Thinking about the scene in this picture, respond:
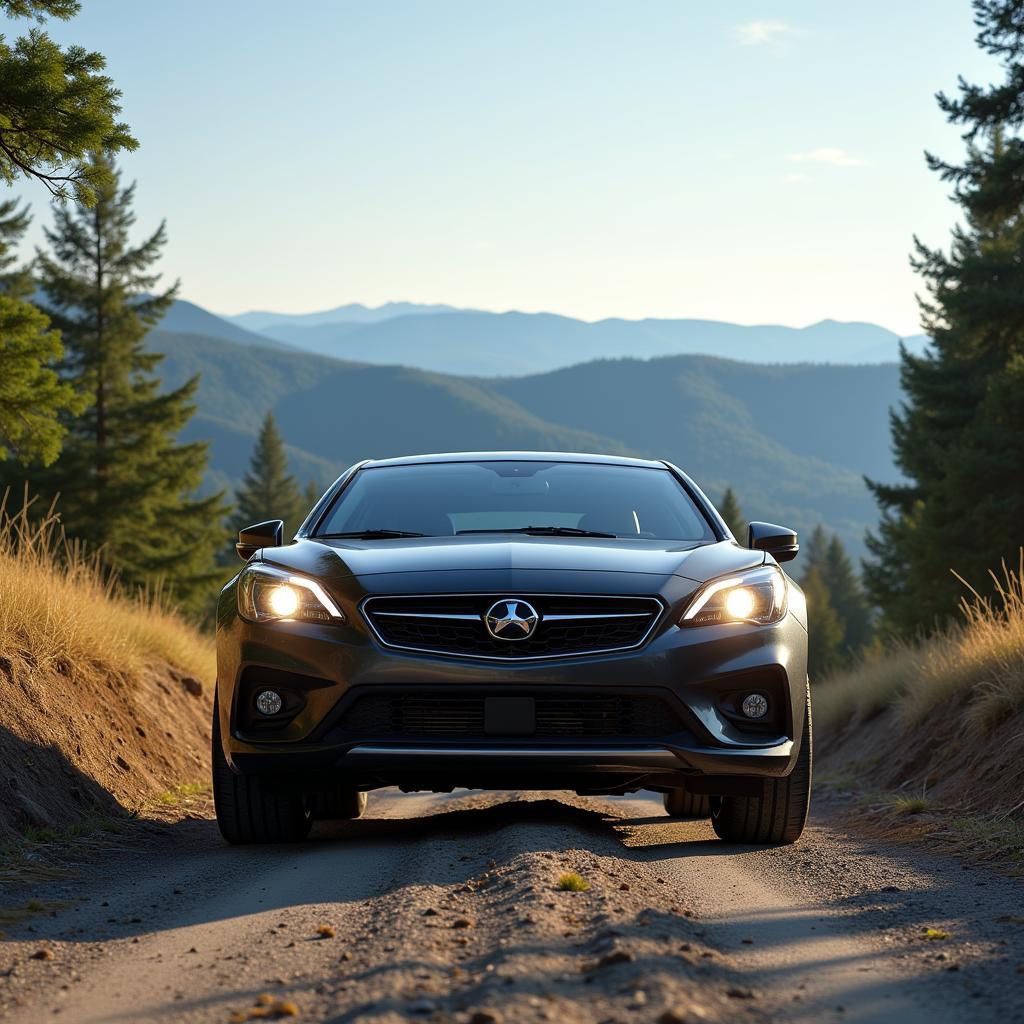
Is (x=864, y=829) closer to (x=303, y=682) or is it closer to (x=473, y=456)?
(x=473, y=456)

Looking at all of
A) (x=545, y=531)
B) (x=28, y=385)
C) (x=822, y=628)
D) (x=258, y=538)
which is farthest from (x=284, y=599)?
(x=822, y=628)

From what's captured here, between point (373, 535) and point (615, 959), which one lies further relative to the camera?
point (373, 535)

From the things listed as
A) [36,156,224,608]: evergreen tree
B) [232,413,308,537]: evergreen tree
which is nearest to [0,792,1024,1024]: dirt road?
[36,156,224,608]: evergreen tree

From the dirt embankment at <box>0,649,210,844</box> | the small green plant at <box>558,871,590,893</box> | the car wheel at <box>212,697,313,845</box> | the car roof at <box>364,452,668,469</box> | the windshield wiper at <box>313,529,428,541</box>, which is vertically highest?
the car roof at <box>364,452,668,469</box>

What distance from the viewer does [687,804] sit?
772 centimetres

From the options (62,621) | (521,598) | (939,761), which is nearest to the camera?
(521,598)

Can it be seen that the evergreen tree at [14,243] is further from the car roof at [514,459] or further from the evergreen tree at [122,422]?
the car roof at [514,459]

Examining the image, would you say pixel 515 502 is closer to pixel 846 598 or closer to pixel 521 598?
pixel 521 598

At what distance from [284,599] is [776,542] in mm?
2272

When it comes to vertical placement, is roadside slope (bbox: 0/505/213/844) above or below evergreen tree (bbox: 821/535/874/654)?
above

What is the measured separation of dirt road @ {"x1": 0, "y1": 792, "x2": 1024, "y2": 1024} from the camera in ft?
10.7

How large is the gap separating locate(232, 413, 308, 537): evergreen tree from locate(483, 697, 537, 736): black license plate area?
7557cm

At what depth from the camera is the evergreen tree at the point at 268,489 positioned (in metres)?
81.8

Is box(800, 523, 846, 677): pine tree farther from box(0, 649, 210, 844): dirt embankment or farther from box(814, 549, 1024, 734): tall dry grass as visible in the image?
box(0, 649, 210, 844): dirt embankment
